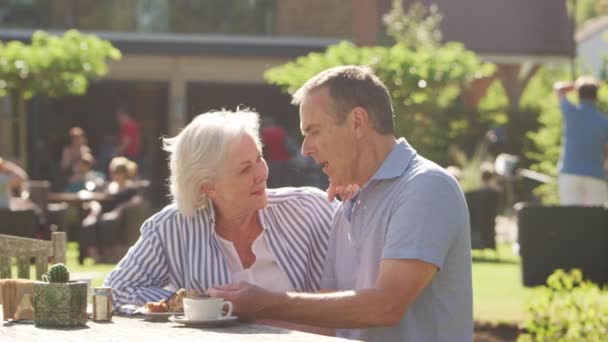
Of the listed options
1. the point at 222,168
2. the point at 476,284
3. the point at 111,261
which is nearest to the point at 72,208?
the point at 111,261

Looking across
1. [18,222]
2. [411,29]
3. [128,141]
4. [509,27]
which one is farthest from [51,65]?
[509,27]

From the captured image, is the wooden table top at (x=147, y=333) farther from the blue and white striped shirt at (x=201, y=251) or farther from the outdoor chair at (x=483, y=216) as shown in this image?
the outdoor chair at (x=483, y=216)

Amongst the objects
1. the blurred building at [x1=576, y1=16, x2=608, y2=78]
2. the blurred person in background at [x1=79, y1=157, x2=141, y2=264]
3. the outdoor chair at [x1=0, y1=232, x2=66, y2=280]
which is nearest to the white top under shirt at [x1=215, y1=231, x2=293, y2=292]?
the outdoor chair at [x1=0, y1=232, x2=66, y2=280]

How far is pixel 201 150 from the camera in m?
4.76

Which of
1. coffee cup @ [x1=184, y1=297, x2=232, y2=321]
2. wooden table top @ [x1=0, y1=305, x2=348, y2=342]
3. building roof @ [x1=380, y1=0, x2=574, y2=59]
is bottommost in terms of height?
wooden table top @ [x1=0, y1=305, x2=348, y2=342]

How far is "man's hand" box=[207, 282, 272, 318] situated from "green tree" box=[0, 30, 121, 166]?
55.3 ft

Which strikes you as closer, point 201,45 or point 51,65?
point 51,65

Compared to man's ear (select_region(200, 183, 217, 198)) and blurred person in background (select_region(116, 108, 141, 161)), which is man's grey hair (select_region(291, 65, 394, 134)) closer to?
man's ear (select_region(200, 183, 217, 198))

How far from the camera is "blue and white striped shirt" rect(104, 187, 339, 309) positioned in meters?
4.75

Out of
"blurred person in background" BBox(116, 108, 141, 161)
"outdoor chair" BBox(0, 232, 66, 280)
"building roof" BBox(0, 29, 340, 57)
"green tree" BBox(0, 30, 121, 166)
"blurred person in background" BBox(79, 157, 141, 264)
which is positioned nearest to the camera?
"outdoor chair" BBox(0, 232, 66, 280)

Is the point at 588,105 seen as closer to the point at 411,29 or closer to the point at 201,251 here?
the point at 201,251

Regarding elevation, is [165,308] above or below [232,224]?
below

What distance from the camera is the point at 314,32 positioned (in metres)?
32.0

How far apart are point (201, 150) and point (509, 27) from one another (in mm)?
32207
